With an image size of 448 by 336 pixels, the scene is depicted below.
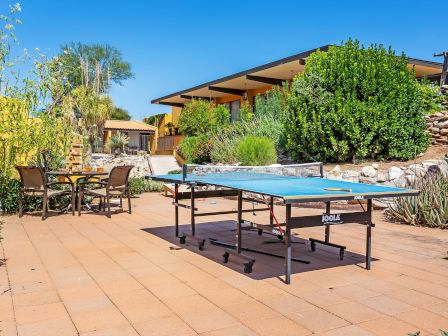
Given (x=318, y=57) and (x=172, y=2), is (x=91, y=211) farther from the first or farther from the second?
(x=172, y=2)

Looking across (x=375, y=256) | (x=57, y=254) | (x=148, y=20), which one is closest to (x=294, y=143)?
(x=375, y=256)

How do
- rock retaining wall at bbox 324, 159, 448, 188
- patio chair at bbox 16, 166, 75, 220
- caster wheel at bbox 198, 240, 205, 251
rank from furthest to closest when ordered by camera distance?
rock retaining wall at bbox 324, 159, 448, 188 < patio chair at bbox 16, 166, 75, 220 < caster wheel at bbox 198, 240, 205, 251

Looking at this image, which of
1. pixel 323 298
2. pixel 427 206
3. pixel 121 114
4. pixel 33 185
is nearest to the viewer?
pixel 323 298

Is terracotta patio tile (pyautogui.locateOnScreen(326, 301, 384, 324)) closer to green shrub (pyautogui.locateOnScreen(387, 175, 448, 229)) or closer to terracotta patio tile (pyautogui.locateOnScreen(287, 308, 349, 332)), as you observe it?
terracotta patio tile (pyautogui.locateOnScreen(287, 308, 349, 332))

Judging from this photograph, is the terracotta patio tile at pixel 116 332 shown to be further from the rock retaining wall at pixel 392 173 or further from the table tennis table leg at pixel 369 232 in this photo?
the rock retaining wall at pixel 392 173

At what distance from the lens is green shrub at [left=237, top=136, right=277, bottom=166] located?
39.2 feet

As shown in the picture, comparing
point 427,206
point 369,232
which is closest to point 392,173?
point 427,206

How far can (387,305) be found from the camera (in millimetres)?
3662

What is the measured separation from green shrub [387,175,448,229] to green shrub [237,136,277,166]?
4471 millimetres

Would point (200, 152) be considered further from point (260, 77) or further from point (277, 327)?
point (277, 327)

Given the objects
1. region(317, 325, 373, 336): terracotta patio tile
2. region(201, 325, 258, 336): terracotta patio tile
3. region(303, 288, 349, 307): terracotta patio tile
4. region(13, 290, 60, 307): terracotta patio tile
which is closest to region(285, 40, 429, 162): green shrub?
region(303, 288, 349, 307): terracotta patio tile

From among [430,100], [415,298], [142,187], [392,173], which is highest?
[430,100]

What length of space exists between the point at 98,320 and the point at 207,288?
1.15 meters

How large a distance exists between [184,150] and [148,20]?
6.71 metres
